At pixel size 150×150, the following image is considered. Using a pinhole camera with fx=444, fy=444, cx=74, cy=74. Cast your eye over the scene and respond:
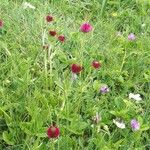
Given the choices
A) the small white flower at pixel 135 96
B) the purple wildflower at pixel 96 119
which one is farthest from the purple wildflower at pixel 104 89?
the purple wildflower at pixel 96 119

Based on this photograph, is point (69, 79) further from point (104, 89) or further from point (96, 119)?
point (96, 119)

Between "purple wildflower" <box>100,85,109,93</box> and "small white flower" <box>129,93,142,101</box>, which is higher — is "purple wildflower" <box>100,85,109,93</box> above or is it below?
above

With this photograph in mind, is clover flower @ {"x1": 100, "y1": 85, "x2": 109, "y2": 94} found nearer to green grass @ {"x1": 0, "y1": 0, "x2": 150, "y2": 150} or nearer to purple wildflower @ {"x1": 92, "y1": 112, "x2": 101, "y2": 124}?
green grass @ {"x1": 0, "y1": 0, "x2": 150, "y2": 150}

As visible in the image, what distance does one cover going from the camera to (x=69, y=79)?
1936mm

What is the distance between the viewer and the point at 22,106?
177 cm

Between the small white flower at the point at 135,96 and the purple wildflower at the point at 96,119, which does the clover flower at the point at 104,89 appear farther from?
the purple wildflower at the point at 96,119

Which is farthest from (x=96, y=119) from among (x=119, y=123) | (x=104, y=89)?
(x=104, y=89)

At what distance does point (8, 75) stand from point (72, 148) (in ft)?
1.58

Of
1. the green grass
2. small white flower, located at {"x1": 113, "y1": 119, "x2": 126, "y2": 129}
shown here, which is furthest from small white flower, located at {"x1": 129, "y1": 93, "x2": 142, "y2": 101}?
small white flower, located at {"x1": 113, "y1": 119, "x2": 126, "y2": 129}

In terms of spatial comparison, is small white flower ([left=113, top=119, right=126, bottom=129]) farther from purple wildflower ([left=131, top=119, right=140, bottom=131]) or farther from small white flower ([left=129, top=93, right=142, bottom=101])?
small white flower ([left=129, top=93, right=142, bottom=101])

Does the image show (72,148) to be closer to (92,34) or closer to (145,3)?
(92,34)

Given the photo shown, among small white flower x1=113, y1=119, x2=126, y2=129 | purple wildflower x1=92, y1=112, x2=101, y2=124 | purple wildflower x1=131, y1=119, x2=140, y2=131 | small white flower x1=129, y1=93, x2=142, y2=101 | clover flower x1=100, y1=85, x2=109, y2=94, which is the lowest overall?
small white flower x1=113, y1=119, x2=126, y2=129

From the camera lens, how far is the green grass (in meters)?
1.70

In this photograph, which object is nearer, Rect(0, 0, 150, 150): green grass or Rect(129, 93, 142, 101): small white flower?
Rect(0, 0, 150, 150): green grass
